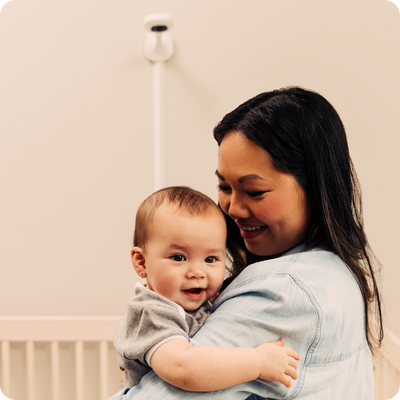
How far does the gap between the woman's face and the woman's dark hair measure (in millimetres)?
14

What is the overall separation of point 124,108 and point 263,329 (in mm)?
1057

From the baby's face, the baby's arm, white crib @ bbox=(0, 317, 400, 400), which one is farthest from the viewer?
white crib @ bbox=(0, 317, 400, 400)

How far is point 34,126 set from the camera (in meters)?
1.47

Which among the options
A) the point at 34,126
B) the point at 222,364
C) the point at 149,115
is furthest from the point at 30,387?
the point at 222,364

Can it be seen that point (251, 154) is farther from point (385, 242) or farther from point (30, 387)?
point (30, 387)

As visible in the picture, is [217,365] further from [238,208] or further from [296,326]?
[238,208]

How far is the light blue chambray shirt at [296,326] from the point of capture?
610 mm

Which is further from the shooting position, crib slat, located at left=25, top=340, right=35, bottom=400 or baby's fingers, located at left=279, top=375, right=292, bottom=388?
crib slat, located at left=25, top=340, right=35, bottom=400

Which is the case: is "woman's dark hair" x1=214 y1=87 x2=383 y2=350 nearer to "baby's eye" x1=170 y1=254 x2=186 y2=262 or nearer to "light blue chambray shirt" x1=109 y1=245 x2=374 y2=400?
"light blue chambray shirt" x1=109 y1=245 x2=374 y2=400

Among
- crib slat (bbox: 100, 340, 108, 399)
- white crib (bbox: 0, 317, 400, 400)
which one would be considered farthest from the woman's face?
crib slat (bbox: 100, 340, 108, 399)

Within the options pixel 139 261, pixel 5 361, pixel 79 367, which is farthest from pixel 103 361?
pixel 139 261

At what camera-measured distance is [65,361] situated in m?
1.53

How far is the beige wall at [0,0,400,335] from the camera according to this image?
1413mm

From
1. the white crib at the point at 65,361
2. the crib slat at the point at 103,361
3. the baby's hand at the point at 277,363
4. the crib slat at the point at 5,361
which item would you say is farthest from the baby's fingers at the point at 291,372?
the crib slat at the point at 5,361
